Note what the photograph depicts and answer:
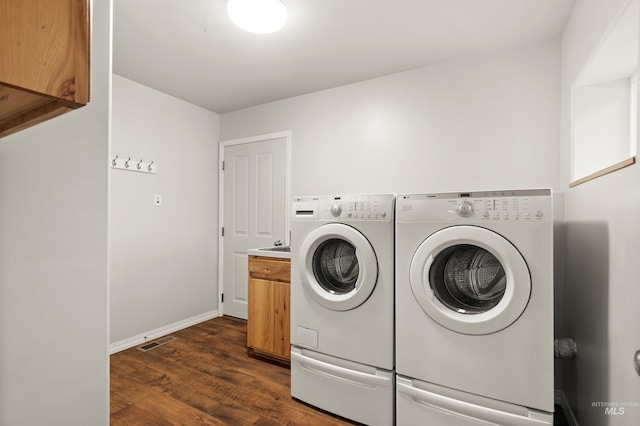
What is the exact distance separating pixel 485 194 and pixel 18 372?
5.51 ft

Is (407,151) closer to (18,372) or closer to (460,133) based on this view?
(460,133)

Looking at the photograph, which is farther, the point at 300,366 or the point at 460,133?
the point at 460,133

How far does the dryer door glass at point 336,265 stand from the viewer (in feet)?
6.10

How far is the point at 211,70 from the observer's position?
246 cm

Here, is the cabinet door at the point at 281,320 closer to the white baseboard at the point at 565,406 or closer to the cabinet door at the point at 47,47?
the white baseboard at the point at 565,406

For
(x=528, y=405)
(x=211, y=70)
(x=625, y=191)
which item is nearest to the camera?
(x=625, y=191)

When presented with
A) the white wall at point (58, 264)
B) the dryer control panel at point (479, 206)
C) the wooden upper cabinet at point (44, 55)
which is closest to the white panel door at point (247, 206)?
the dryer control panel at point (479, 206)

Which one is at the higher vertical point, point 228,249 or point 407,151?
point 407,151

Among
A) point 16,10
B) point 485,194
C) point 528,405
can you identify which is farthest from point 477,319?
point 16,10

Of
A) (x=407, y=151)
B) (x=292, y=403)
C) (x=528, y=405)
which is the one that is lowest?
(x=292, y=403)

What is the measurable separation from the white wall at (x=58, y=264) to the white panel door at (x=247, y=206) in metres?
2.17

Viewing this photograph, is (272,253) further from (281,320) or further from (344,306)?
(344,306)

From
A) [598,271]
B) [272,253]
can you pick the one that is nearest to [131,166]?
[272,253]

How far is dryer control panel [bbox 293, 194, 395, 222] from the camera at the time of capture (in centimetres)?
165
